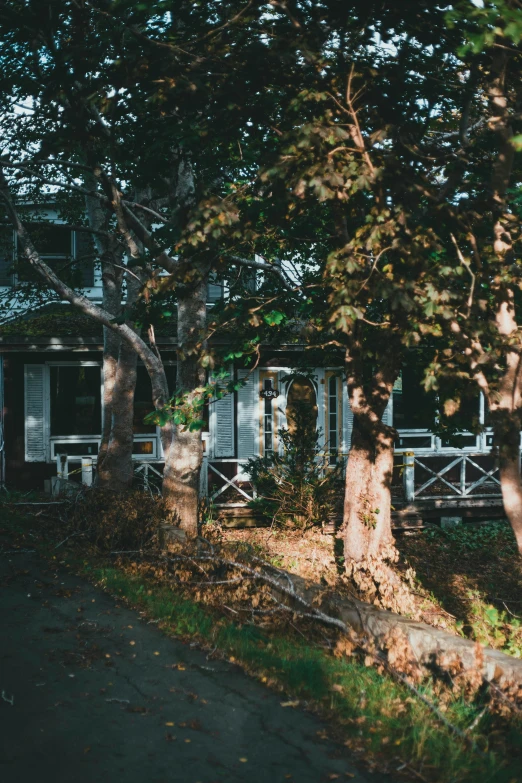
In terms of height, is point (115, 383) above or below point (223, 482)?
above

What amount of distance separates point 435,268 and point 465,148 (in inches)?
85.8

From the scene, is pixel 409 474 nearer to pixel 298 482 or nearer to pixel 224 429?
pixel 298 482

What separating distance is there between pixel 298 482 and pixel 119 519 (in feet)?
15.4

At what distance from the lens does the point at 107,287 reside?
14703 mm

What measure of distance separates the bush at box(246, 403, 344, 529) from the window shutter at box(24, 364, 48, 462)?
16.4 ft

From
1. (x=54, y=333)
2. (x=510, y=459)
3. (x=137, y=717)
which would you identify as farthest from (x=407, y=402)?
(x=137, y=717)

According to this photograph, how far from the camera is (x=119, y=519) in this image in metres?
10.6

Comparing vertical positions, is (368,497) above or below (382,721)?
above

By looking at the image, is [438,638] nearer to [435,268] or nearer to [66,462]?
[435,268]

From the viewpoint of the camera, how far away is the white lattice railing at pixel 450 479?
15539mm

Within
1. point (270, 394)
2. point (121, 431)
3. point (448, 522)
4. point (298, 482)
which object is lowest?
point (448, 522)

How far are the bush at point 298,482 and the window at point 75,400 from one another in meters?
4.47

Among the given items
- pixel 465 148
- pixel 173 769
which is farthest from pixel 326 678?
pixel 465 148

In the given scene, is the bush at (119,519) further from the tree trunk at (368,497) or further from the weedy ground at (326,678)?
the tree trunk at (368,497)
